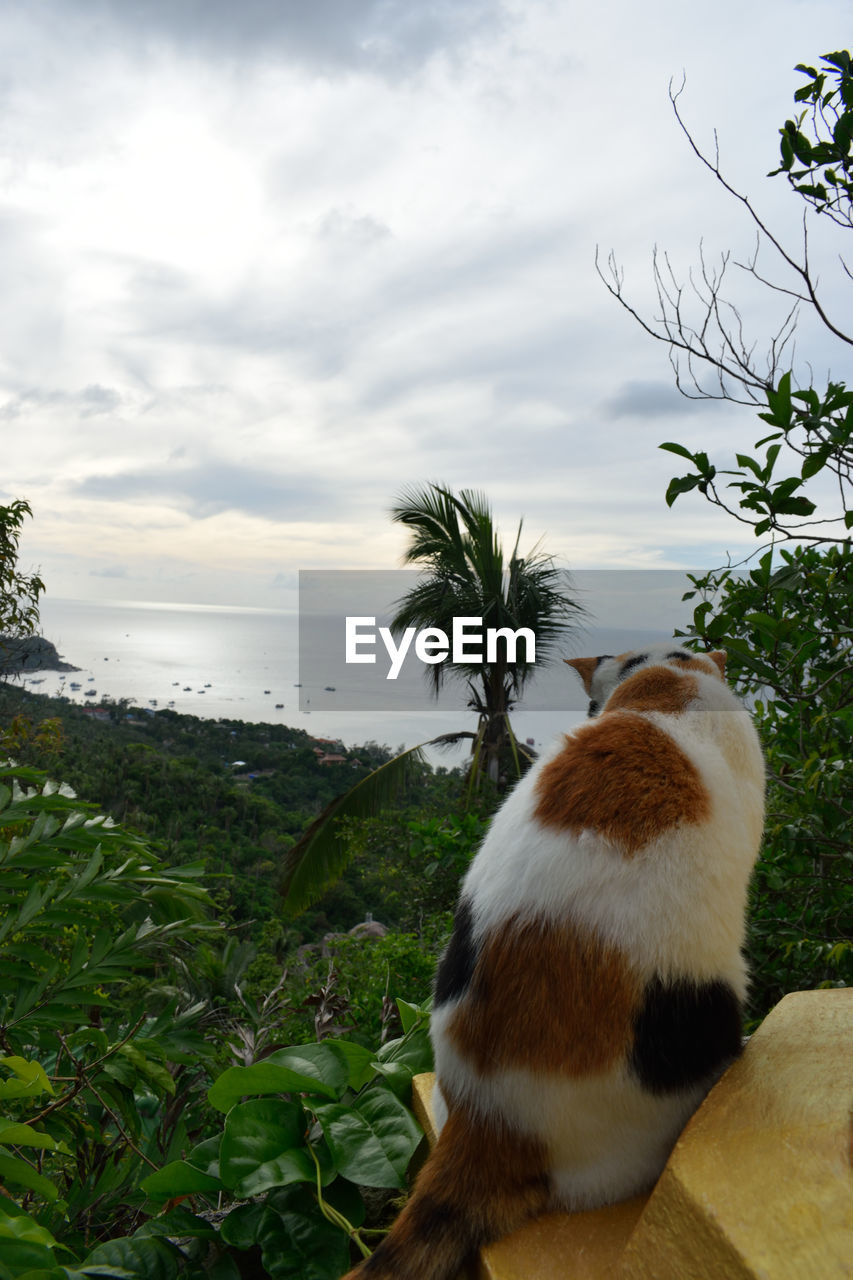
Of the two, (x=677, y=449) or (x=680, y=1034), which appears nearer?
(x=680, y=1034)

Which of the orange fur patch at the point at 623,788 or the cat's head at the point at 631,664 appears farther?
the cat's head at the point at 631,664

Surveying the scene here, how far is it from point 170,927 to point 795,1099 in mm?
1263

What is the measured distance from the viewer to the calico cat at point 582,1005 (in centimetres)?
90

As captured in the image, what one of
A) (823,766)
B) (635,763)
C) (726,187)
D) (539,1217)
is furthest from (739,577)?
(539,1217)

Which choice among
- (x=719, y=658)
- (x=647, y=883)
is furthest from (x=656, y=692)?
(x=647, y=883)

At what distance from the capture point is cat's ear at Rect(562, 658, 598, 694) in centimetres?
166

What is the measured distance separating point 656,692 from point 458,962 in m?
0.56

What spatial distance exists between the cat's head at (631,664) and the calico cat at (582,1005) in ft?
1.38

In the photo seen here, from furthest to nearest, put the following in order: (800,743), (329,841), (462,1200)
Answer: (329,841) → (800,743) → (462,1200)

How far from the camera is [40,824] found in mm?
1633

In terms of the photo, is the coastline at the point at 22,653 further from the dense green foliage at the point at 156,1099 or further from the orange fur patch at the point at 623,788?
the orange fur patch at the point at 623,788

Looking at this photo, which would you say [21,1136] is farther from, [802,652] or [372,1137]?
[802,652]

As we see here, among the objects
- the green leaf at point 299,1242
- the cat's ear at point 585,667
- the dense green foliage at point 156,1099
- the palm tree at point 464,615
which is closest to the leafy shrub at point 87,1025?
the dense green foliage at point 156,1099

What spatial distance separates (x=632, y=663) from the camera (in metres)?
1.54
